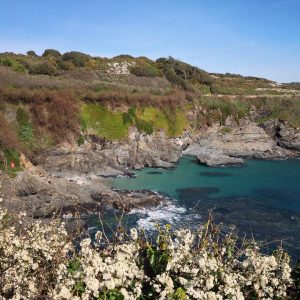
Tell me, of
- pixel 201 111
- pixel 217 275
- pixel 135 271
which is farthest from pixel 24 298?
pixel 201 111

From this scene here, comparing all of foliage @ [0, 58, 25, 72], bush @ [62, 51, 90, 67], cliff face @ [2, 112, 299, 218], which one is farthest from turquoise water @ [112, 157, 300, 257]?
bush @ [62, 51, 90, 67]

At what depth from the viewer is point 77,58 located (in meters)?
77.2

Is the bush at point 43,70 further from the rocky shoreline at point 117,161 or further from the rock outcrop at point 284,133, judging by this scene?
the rock outcrop at point 284,133

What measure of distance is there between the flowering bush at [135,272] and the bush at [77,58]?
70.6 m

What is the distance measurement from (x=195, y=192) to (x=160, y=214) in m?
7.15

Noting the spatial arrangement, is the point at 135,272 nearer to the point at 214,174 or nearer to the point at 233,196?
the point at 233,196

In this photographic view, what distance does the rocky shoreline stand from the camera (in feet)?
95.2

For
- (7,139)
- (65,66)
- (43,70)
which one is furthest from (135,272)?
(65,66)

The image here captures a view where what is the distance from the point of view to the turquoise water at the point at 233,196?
27.6 meters

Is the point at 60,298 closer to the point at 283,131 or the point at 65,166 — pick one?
the point at 65,166

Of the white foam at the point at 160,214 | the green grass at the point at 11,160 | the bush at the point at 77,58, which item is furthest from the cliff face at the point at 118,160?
the bush at the point at 77,58

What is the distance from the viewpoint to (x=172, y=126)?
5447 cm

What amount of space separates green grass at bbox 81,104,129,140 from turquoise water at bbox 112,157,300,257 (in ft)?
22.7

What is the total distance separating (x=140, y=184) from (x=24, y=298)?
31.0 metres
